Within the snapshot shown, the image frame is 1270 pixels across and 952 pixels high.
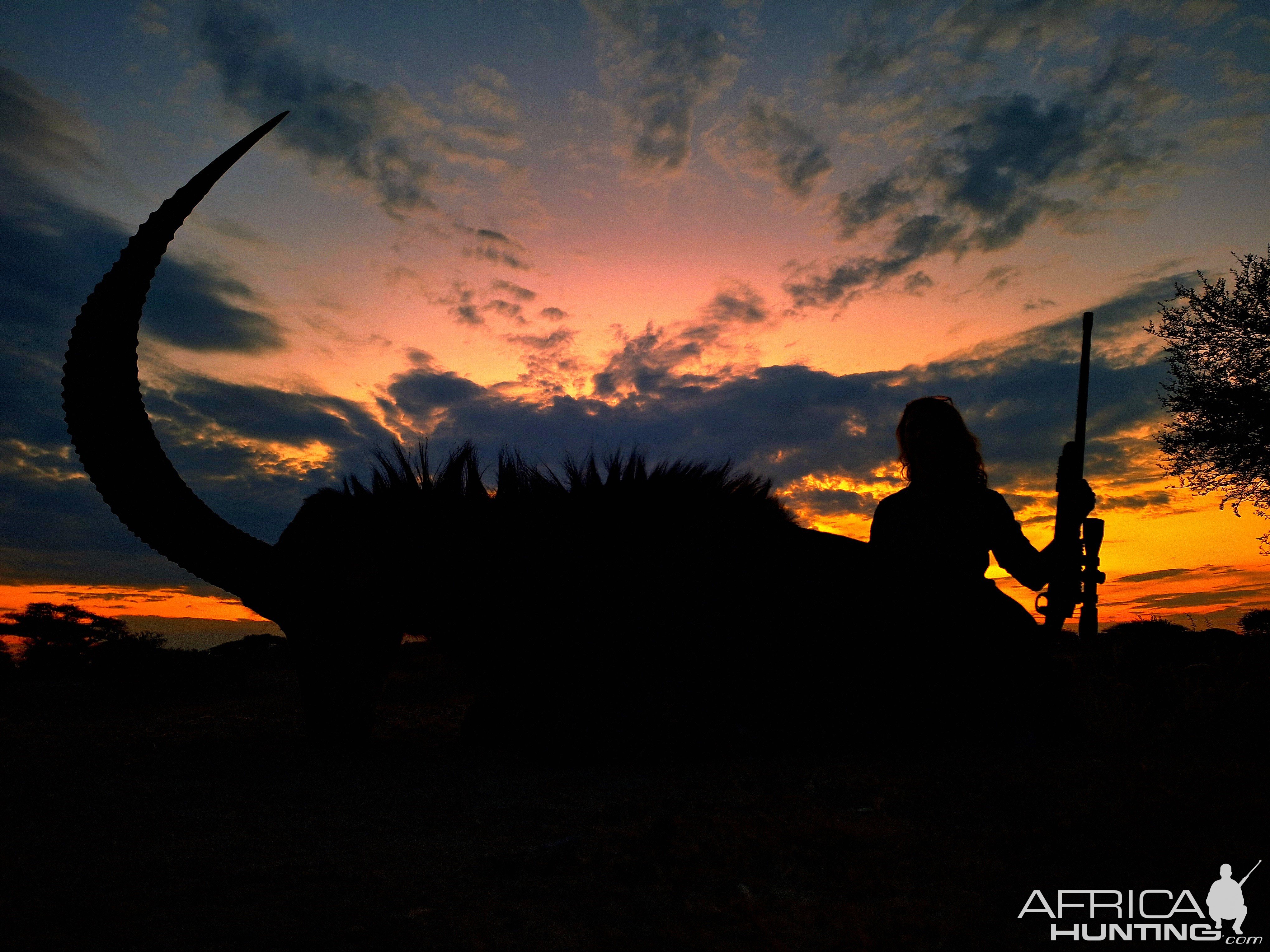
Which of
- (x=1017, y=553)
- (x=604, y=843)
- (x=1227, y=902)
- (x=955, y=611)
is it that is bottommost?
(x=604, y=843)

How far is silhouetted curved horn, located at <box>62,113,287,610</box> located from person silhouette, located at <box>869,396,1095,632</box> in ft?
11.8

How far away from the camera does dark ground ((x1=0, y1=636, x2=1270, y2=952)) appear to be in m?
1.68

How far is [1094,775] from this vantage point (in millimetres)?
3006

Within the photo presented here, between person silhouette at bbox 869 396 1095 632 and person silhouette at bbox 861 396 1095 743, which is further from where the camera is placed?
person silhouette at bbox 869 396 1095 632

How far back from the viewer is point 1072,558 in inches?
186

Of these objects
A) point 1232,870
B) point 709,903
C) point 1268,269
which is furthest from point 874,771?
point 1268,269

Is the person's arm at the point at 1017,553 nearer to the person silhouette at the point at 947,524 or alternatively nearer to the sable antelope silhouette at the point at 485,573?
the person silhouette at the point at 947,524

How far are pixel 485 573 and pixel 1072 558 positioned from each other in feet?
11.7

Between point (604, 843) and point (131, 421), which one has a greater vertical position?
point (131, 421)

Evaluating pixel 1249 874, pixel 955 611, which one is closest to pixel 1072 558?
pixel 955 611

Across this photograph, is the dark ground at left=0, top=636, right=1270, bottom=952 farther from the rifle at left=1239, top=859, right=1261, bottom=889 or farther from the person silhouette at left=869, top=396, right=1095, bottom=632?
the person silhouette at left=869, top=396, right=1095, bottom=632

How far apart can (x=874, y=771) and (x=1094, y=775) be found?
831mm

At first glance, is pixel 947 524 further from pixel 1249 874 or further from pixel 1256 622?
pixel 1256 622

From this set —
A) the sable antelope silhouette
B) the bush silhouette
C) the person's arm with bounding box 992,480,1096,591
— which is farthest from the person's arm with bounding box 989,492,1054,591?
the bush silhouette
